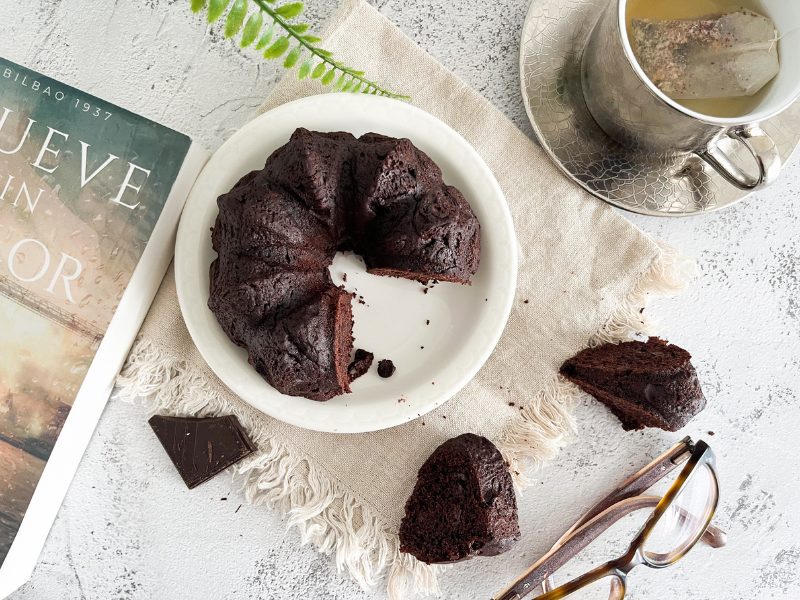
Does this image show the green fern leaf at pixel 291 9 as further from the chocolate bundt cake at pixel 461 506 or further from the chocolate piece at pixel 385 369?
the chocolate bundt cake at pixel 461 506

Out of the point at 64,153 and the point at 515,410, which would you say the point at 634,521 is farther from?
the point at 64,153

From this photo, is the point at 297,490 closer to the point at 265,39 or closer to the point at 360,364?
the point at 360,364

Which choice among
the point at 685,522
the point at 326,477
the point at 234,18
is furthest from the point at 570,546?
the point at 234,18

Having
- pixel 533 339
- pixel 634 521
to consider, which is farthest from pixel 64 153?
pixel 634 521

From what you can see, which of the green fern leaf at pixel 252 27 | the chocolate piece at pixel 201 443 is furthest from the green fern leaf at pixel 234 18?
the chocolate piece at pixel 201 443

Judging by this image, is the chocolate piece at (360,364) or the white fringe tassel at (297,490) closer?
the chocolate piece at (360,364)
